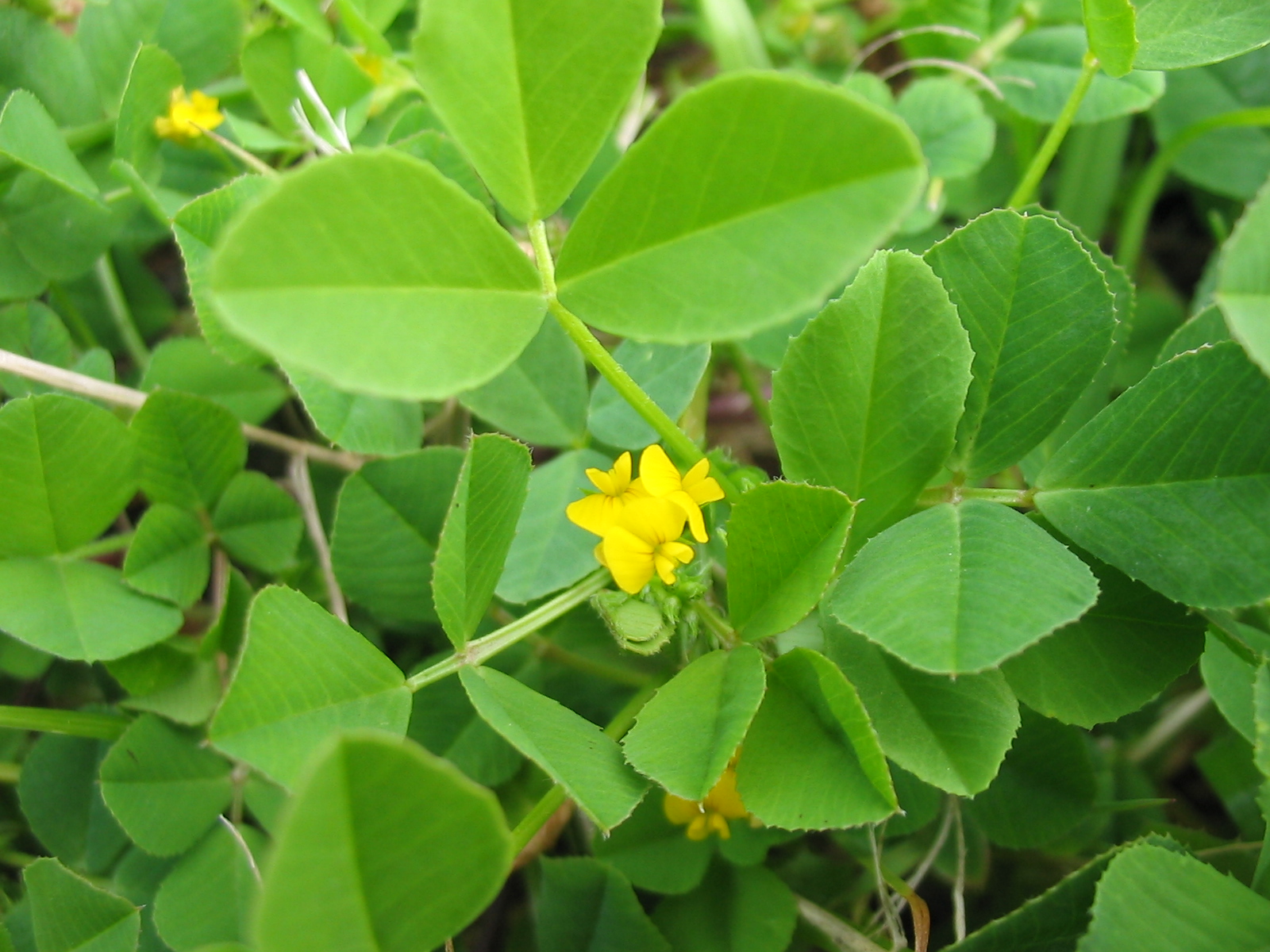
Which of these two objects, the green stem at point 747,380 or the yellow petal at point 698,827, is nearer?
the yellow petal at point 698,827

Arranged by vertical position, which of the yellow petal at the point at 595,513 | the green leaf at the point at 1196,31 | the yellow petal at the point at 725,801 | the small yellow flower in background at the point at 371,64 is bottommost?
the yellow petal at the point at 725,801

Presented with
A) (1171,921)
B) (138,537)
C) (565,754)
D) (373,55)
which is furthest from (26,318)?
(1171,921)

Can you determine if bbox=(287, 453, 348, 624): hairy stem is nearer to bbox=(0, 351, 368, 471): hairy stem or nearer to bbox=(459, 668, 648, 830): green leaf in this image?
bbox=(0, 351, 368, 471): hairy stem

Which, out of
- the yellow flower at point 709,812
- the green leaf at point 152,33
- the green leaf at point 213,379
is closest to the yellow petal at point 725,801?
the yellow flower at point 709,812

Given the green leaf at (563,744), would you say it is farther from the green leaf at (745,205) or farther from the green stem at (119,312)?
the green stem at (119,312)

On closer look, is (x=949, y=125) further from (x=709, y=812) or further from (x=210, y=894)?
(x=210, y=894)

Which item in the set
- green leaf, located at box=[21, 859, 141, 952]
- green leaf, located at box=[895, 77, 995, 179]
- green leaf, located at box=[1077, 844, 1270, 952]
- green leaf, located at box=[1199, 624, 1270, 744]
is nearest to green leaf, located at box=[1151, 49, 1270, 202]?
green leaf, located at box=[895, 77, 995, 179]

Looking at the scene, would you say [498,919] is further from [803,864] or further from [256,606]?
[256,606]

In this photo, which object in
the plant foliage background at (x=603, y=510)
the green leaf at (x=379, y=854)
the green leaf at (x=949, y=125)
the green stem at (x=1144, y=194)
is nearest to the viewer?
the green leaf at (x=379, y=854)
